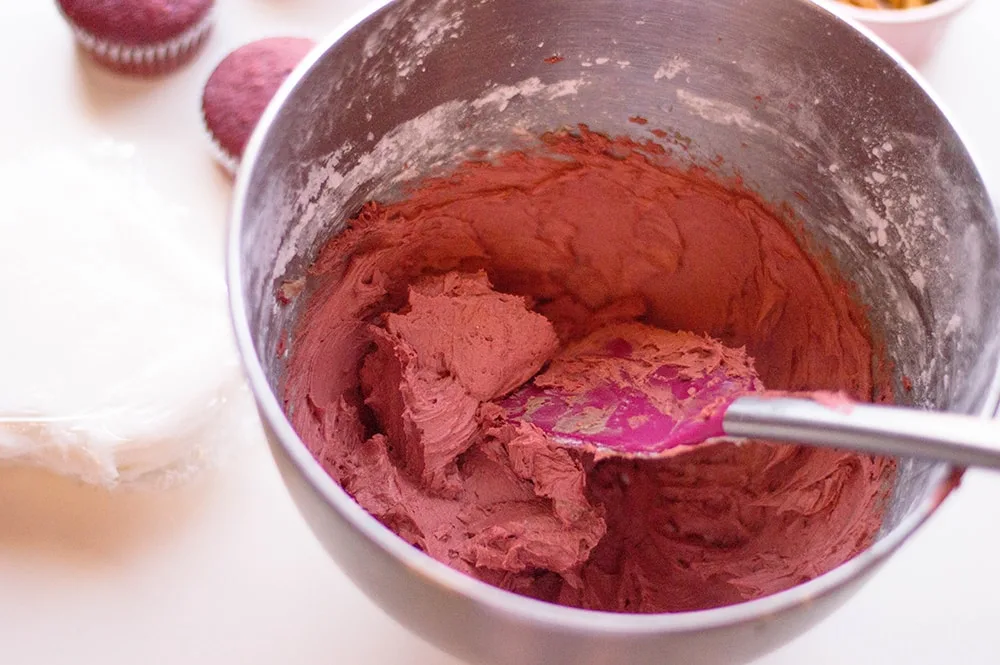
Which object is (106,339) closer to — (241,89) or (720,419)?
(241,89)

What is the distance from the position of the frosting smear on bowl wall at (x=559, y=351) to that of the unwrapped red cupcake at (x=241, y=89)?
369 mm

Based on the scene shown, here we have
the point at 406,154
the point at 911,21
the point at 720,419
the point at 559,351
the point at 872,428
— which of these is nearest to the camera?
the point at 872,428

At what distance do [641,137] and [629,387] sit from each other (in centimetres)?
24

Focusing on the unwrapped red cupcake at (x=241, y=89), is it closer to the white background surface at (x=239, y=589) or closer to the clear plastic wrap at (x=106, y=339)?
the clear plastic wrap at (x=106, y=339)

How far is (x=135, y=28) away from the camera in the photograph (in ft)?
3.74

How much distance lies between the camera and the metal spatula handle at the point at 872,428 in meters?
0.51

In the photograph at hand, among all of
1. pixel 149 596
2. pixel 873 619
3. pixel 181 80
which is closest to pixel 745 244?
pixel 873 619

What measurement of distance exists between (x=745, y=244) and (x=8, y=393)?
756mm

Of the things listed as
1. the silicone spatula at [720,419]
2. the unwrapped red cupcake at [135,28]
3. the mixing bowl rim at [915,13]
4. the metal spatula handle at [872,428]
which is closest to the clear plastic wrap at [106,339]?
the unwrapped red cupcake at [135,28]

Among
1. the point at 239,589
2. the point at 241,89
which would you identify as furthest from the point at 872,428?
the point at 241,89

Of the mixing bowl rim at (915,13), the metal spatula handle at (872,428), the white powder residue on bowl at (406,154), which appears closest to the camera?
the metal spatula handle at (872,428)

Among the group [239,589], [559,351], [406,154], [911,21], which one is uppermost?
[911,21]

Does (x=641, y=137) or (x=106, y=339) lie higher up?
(x=641, y=137)

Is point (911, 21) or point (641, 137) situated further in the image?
point (911, 21)
